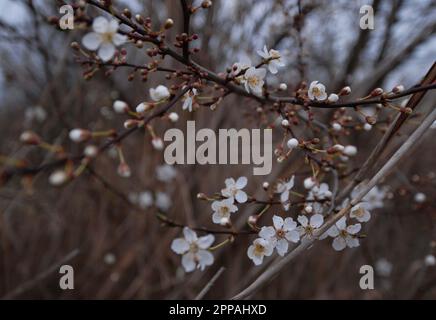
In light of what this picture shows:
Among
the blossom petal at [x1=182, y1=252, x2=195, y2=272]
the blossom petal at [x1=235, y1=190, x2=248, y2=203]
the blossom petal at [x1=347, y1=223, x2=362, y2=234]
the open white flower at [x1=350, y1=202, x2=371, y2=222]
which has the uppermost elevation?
the blossom petal at [x1=235, y1=190, x2=248, y2=203]

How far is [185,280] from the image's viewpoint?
2.30 m

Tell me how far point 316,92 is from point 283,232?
0.40m

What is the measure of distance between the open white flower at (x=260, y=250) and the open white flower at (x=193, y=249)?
13cm

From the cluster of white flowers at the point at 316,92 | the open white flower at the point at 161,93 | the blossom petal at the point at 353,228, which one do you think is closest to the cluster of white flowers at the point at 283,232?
the blossom petal at the point at 353,228

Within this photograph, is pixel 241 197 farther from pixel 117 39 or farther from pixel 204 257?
pixel 117 39

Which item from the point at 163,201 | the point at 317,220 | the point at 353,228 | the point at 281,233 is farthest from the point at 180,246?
the point at 163,201

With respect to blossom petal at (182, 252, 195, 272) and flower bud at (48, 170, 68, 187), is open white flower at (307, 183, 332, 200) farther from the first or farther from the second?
flower bud at (48, 170, 68, 187)

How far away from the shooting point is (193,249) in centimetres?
102

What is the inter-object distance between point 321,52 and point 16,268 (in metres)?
3.31

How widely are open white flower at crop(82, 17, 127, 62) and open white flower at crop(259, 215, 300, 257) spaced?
589 millimetres

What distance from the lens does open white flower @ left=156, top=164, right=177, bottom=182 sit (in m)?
2.76

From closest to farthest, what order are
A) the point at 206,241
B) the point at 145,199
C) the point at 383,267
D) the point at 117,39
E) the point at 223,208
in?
the point at 117,39 → the point at 206,241 → the point at 223,208 → the point at 145,199 → the point at 383,267

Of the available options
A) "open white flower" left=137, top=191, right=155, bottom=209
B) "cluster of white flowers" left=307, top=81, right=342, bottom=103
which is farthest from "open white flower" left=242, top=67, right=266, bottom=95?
"open white flower" left=137, top=191, right=155, bottom=209
